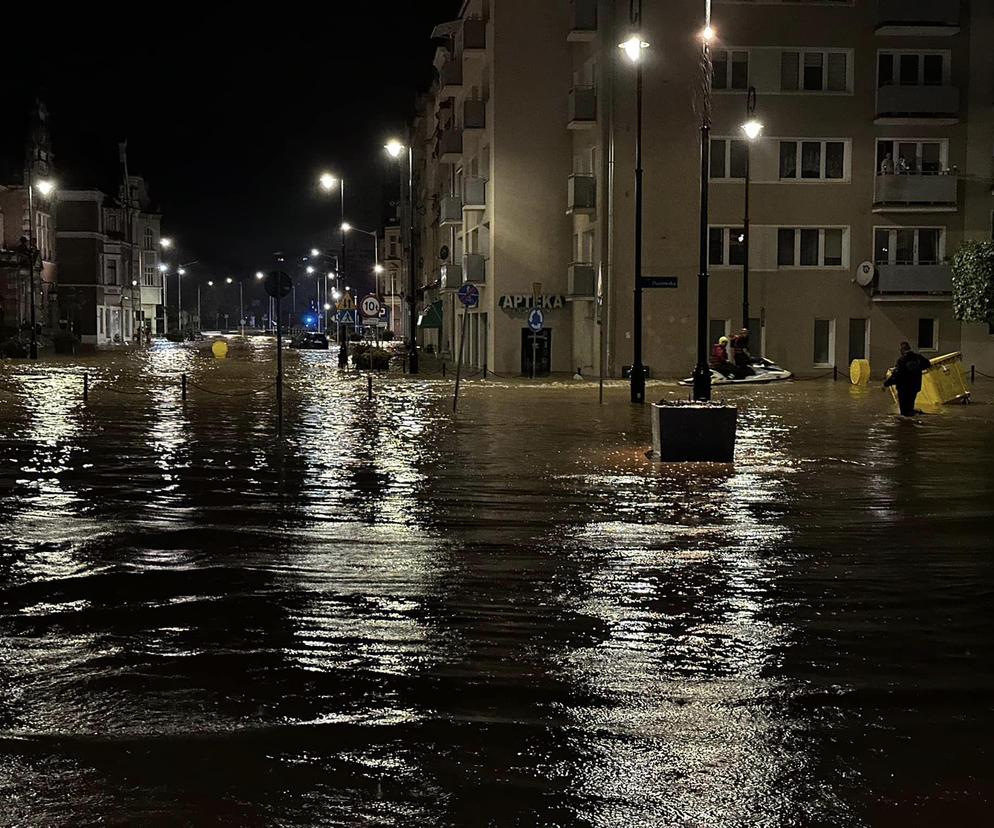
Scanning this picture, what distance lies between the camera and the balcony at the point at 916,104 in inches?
1911

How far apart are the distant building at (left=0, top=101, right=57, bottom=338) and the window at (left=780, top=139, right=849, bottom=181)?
50.4 m

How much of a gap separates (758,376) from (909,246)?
32.0ft

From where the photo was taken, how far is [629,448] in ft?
69.6

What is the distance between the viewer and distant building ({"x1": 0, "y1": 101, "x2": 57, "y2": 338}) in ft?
288

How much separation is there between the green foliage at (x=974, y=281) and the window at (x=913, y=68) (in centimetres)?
653

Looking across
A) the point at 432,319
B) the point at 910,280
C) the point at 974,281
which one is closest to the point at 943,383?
the point at 974,281

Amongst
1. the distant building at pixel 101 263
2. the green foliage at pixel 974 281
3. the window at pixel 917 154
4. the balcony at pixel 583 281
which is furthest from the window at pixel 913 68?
the distant building at pixel 101 263

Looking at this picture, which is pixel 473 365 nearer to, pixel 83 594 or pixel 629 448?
pixel 629 448

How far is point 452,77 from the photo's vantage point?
63.4m

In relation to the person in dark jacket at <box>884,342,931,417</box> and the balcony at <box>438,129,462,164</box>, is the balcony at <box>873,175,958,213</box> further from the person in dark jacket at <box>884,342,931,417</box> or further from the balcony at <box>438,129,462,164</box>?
the balcony at <box>438,129,462,164</box>

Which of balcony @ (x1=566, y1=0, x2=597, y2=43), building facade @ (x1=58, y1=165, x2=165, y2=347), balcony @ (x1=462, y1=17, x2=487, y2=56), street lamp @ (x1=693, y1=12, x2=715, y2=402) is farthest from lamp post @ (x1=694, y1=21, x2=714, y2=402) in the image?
building facade @ (x1=58, y1=165, x2=165, y2=347)

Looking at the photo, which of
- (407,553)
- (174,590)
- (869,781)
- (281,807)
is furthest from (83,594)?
(869,781)

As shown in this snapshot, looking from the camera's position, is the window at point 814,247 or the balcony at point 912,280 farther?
the window at point 814,247

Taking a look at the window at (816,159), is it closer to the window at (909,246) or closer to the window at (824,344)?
the window at (909,246)
